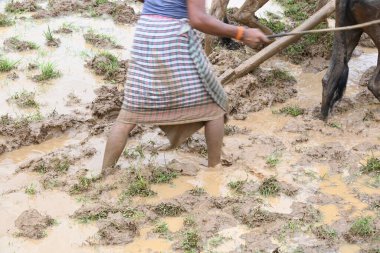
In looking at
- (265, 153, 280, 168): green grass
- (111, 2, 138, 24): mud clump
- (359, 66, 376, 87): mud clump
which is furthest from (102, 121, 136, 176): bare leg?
(111, 2, 138, 24): mud clump

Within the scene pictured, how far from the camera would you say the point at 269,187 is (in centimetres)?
429

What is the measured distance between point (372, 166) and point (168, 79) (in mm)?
1577

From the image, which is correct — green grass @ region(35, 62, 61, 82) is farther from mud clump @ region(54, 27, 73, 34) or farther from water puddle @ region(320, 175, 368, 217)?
water puddle @ region(320, 175, 368, 217)

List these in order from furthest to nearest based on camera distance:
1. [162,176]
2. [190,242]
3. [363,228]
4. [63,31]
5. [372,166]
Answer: [63,31] → [372,166] → [162,176] → [363,228] → [190,242]

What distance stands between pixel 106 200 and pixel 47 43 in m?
3.43

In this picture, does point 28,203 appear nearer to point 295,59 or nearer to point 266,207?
point 266,207

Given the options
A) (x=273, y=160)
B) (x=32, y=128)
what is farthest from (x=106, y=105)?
(x=273, y=160)

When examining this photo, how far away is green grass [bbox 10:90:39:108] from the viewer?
564 centimetres

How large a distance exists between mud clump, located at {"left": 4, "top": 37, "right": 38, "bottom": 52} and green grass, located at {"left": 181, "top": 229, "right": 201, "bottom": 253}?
3947 mm

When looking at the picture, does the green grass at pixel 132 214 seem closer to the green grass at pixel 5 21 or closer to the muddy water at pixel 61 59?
the muddy water at pixel 61 59

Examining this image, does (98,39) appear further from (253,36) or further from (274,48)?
(253,36)

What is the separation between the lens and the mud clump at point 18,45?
6980 millimetres

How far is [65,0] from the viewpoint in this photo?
855cm

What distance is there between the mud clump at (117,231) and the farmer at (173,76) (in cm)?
66
